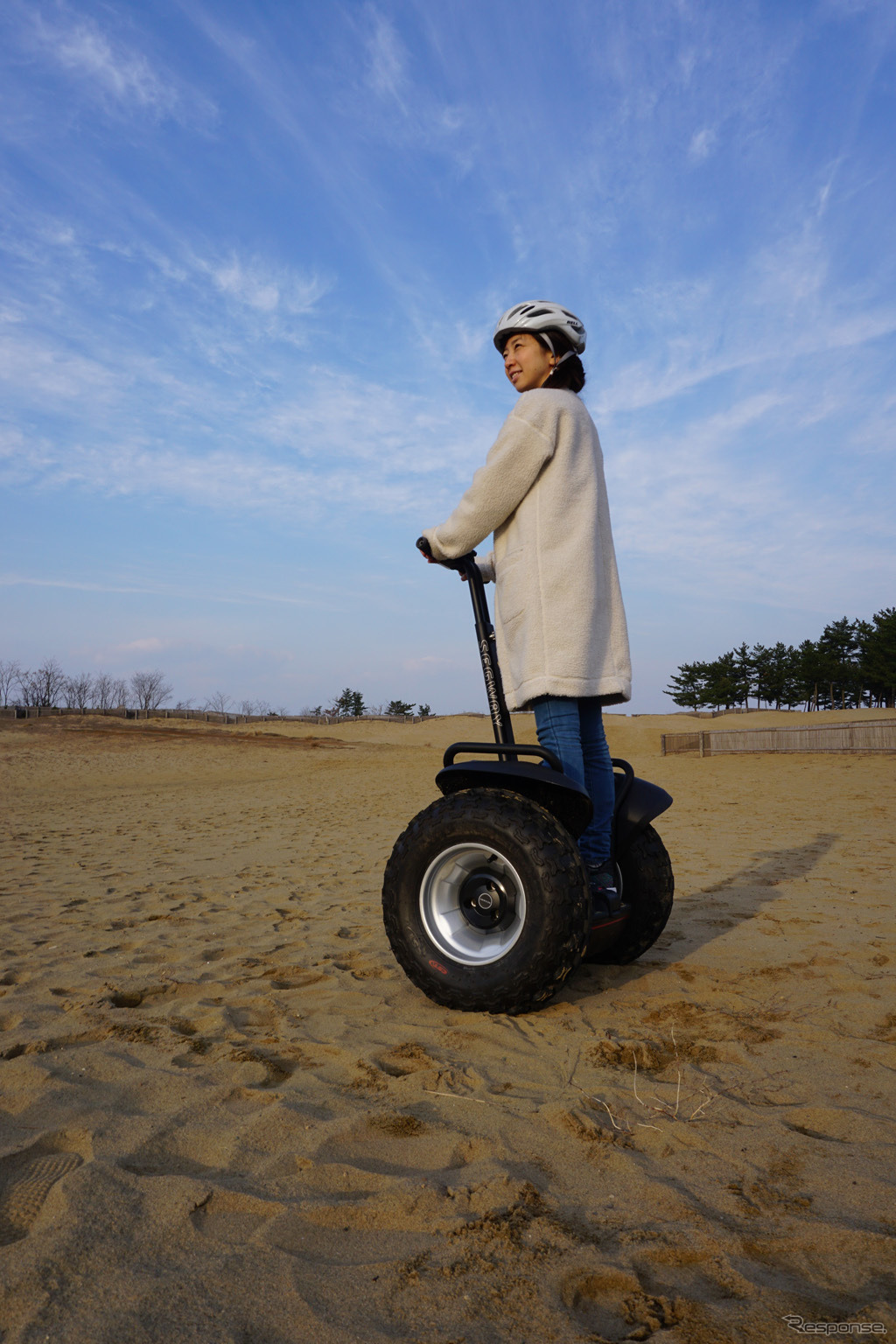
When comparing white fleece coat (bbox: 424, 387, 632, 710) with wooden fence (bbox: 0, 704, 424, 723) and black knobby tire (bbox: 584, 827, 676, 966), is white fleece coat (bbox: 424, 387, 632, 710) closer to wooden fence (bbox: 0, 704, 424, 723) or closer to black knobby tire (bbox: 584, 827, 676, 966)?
black knobby tire (bbox: 584, 827, 676, 966)

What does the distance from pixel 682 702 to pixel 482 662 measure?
6570cm

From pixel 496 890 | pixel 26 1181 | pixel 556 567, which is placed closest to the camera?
pixel 26 1181

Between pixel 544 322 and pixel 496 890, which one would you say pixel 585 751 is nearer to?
pixel 496 890

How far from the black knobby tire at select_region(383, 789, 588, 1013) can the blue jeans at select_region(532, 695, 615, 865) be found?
305 mm

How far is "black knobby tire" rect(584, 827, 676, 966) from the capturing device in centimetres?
293

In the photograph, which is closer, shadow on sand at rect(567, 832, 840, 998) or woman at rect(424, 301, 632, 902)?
woman at rect(424, 301, 632, 902)

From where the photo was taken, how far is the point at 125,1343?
96cm

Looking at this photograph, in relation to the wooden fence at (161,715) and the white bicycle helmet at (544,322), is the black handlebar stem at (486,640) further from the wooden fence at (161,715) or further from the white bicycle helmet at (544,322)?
the wooden fence at (161,715)

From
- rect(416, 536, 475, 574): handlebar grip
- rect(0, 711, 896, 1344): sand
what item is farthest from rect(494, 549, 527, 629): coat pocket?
rect(0, 711, 896, 1344): sand

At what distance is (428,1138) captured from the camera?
160 cm

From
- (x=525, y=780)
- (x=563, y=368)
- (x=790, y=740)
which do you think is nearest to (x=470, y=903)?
(x=525, y=780)

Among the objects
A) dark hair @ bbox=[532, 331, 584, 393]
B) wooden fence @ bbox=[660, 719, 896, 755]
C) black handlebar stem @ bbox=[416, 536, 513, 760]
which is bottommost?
wooden fence @ bbox=[660, 719, 896, 755]

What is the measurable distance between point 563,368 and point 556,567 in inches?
33.8

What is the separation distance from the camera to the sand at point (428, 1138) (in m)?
1.07
